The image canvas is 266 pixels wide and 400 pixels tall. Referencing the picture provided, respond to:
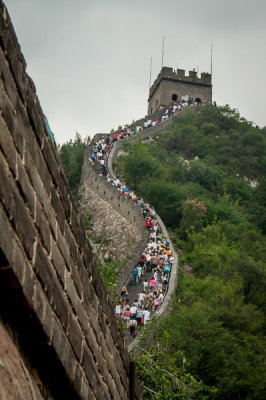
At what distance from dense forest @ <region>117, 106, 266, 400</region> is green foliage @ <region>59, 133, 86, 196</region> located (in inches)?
111

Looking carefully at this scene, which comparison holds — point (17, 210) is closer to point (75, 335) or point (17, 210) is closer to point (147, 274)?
point (75, 335)

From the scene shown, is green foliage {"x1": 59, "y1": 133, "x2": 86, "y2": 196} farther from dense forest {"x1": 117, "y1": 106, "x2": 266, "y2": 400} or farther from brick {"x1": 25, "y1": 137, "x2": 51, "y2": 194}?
brick {"x1": 25, "y1": 137, "x2": 51, "y2": 194}

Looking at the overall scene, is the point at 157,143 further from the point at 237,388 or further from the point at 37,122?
the point at 37,122

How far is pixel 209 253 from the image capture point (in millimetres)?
28797

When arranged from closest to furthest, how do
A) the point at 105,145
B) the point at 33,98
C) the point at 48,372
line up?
the point at 33,98 < the point at 48,372 < the point at 105,145

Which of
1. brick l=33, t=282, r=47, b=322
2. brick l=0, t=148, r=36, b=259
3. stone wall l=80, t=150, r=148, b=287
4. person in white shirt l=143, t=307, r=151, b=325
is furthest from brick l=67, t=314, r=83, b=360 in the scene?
stone wall l=80, t=150, r=148, b=287

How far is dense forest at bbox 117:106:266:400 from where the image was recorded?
17078 millimetres

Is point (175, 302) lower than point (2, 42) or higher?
lower

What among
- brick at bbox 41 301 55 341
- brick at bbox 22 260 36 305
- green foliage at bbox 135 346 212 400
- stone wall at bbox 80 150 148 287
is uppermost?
brick at bbox 22 260 36 305

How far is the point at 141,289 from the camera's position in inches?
928

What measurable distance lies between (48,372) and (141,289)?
19613 millimetres

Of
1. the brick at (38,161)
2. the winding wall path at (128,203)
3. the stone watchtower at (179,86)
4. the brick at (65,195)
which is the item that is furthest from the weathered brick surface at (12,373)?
the stone watchtower at (179,86)

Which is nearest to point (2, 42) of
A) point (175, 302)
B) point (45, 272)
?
point (45, 272)

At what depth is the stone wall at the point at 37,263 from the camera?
3285 millimetres
